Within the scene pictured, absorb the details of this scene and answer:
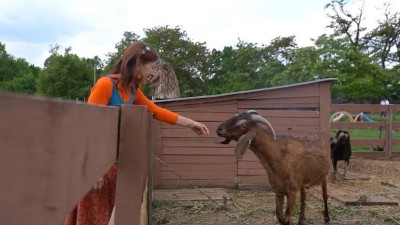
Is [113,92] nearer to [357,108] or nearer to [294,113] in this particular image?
[294,113]

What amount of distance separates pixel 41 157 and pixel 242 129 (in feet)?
18.4

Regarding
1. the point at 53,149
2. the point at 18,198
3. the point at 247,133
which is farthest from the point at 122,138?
the point at 247,133

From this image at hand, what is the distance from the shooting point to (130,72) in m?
2.52

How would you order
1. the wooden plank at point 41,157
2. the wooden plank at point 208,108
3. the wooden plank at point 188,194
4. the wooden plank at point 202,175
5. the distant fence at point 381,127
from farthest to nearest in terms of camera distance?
the distant fence at point 381,127 < the wooden plank at point 208,108 < the wooden plank at point 202,175 < the wooden plank at point 188,194 < the wooden plank at point 41,157

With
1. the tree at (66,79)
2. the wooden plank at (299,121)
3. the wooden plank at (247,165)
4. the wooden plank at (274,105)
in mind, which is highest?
the tree at (66,79)

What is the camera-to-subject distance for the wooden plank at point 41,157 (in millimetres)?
590

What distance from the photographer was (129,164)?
1588mm

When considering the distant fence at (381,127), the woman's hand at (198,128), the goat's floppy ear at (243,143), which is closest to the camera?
the woman's hand at (198,128)

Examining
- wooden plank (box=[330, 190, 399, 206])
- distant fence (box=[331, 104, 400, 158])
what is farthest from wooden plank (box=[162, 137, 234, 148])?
distant fence (box=[331, 104, 400, 158])

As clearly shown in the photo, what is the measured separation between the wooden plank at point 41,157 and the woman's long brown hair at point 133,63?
58.1 inches

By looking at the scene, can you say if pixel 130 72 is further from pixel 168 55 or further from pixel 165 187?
pixel 168 55

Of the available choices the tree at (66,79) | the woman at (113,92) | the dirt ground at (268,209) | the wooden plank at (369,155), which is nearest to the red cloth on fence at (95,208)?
the woman at (113,92)

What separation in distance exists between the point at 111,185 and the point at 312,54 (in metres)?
32.2

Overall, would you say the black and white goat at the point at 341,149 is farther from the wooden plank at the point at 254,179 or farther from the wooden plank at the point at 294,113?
the wooden plank at the point at 254,179
